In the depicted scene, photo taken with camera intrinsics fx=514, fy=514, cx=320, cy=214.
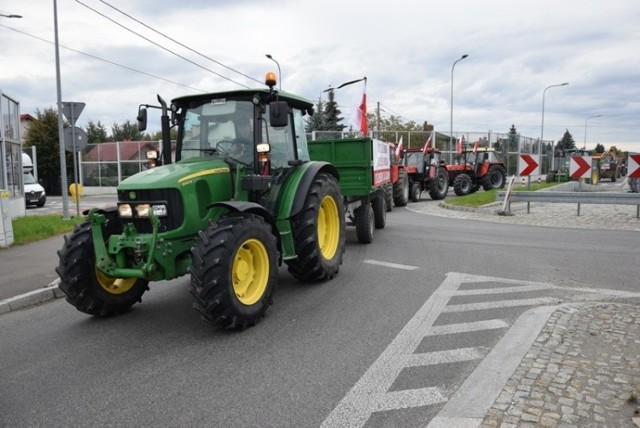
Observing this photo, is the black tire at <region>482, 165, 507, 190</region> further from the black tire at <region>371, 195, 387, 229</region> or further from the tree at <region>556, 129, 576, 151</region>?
the tree at <region>556, 129, 576, 151</region>

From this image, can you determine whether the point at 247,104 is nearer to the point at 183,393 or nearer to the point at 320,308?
the point at 320,308

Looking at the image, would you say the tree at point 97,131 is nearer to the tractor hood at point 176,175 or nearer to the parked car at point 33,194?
the parked car at point 33,194

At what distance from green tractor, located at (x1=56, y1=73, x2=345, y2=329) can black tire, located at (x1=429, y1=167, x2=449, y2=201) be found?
659 inches

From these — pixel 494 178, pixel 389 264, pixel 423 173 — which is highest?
pixel 423 173

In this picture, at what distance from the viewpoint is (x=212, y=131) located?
6273mm

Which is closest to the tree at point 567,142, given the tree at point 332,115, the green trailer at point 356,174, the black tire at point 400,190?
the tree at point 332,115

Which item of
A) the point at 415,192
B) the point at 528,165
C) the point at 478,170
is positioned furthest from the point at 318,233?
the point at 478,170

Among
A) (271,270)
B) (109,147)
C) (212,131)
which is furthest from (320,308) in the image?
(109,147)

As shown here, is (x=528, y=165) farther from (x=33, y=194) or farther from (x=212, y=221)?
(x=33, y=194)

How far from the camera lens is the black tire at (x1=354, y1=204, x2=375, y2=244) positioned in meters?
10.4

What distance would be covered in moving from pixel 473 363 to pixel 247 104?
385cm

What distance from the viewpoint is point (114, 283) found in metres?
5.77

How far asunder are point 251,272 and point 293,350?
1.13m

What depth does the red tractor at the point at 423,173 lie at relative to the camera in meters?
22.5
